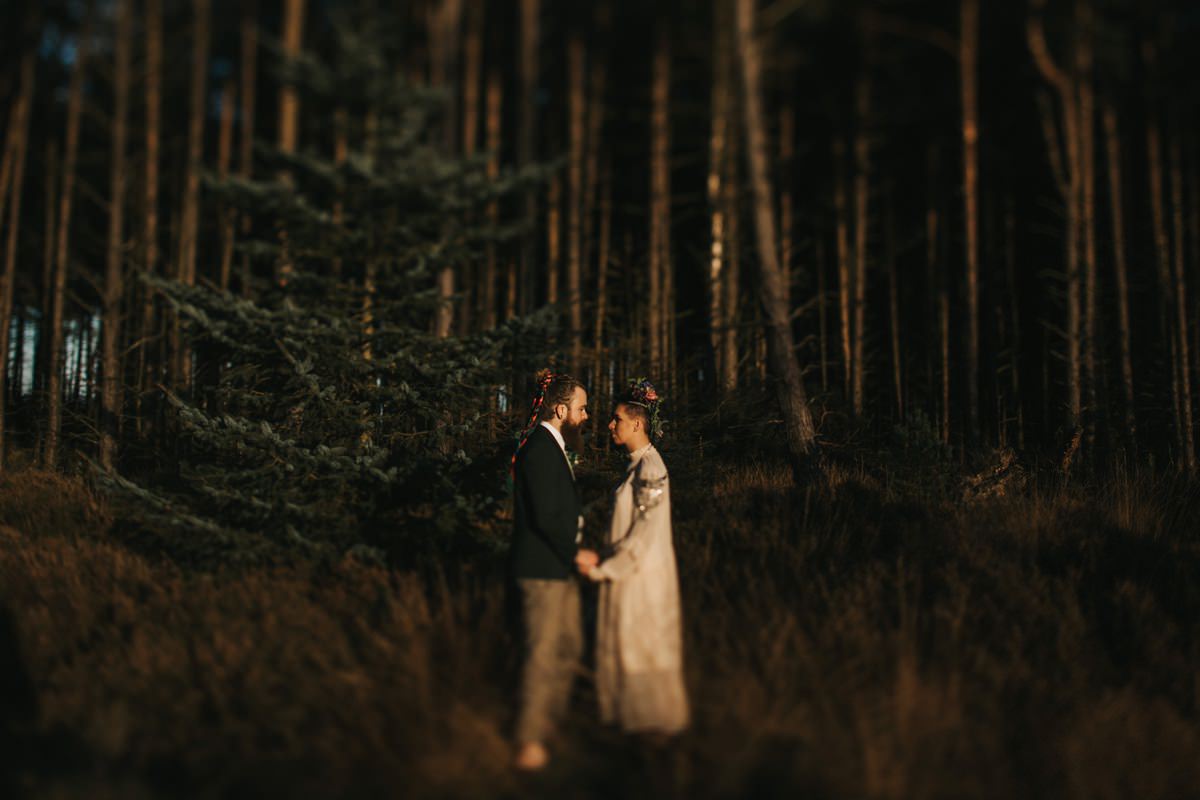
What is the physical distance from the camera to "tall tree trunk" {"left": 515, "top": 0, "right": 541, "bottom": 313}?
52.4 feet

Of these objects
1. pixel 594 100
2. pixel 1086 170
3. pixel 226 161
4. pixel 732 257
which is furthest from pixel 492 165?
pixel 1086 170

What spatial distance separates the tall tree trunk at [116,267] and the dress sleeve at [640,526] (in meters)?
6.75

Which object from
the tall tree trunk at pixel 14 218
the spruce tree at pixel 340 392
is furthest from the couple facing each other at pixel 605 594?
the tall tree trunk at pixel 14 218

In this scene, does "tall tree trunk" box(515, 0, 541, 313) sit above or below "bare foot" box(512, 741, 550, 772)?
above

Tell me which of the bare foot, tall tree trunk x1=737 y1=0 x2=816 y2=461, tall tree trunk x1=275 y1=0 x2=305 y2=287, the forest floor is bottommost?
the bare foot

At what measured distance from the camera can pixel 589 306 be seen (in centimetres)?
1516

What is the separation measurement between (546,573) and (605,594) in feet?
1.23

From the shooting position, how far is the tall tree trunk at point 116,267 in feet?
Answer: 33.7

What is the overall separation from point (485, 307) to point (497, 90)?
573cm

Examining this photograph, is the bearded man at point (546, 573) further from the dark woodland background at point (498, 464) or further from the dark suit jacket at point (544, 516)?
the dark woodland background at point (498, 464)

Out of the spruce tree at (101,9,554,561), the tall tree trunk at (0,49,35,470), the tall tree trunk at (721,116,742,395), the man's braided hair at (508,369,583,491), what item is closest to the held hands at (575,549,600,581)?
the man's braided hair at (508,369,583,491)

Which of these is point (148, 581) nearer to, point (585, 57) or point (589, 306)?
point (589, 306)

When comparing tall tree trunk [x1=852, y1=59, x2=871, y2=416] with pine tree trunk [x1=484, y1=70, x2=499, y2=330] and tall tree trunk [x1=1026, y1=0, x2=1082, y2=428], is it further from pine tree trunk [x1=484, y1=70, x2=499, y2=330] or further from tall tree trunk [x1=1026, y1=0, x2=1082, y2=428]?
pine tree trunk [x1=484, y1=70, x2=499, y2=330]

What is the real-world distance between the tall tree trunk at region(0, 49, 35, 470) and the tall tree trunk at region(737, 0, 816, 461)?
10.5 metres
